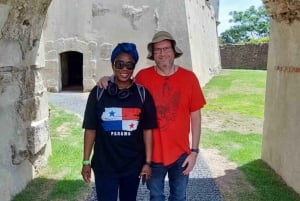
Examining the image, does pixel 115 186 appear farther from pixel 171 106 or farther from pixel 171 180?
pixel 171 106

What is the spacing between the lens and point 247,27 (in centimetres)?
4584

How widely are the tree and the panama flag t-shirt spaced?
44282 millimetres

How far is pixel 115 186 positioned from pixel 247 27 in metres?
45.3

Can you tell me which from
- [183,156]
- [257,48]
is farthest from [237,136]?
[257,48]

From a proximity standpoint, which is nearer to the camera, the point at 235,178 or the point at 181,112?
the point at 181,112

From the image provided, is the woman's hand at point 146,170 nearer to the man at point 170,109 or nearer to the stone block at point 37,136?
the man at point 170,109

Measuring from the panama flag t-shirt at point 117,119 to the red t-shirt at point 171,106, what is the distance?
25 cm

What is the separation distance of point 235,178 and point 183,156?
8.07ft

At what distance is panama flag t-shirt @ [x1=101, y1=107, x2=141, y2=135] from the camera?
2639 millimetres

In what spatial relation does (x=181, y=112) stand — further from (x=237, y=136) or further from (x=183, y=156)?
(x=237, y=136)

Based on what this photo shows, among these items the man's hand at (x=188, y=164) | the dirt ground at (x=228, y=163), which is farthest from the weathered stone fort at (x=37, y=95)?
the man's hand at (x=188, y=164)

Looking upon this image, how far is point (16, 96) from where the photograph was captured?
14.7ft

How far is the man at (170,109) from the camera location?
2848 millimetres

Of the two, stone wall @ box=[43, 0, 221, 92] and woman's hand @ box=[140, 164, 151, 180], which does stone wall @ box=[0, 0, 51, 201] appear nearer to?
woman's hand @ box=[140, 164, 151, 180]
